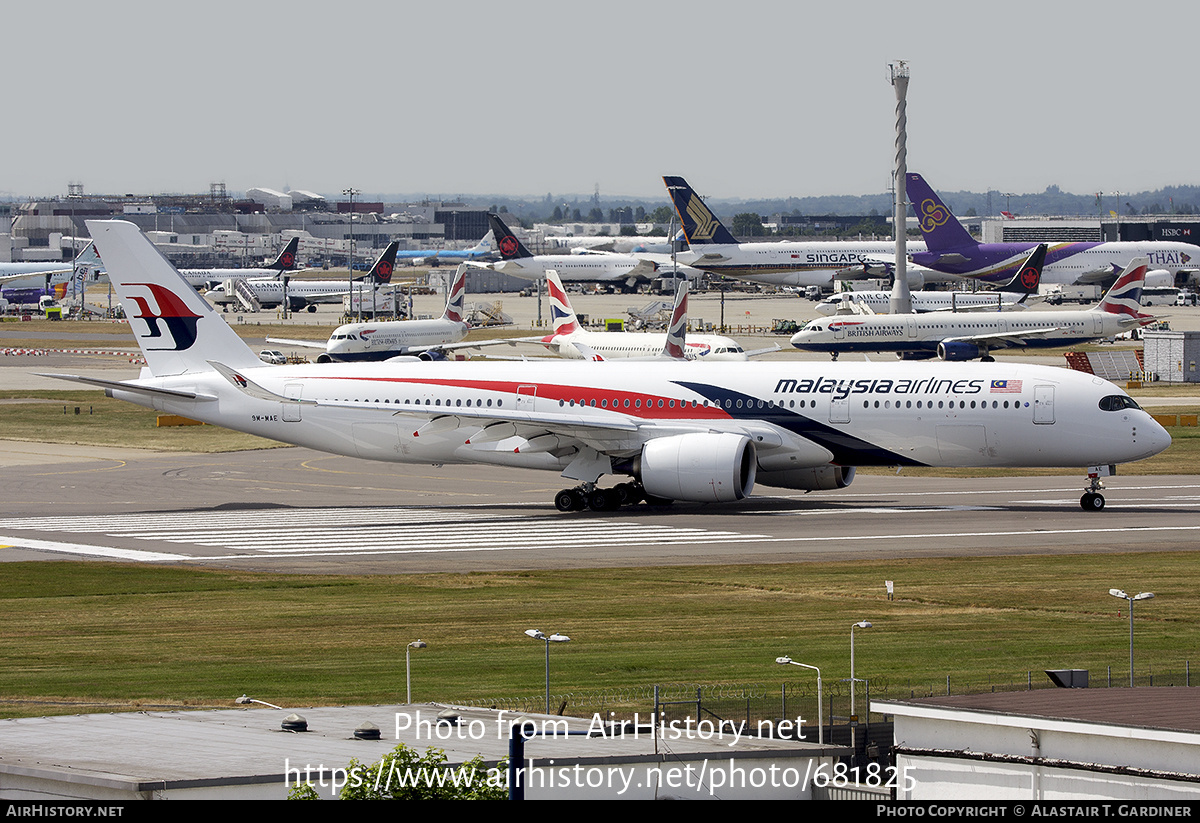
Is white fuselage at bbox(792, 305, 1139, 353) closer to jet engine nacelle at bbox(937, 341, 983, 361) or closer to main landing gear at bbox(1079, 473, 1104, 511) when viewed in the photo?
jet engine nacelle at bbox(937, 341, 983, 361)

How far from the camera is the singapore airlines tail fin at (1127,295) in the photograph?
4702 inches

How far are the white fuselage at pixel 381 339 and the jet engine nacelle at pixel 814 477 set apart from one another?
69.9 m

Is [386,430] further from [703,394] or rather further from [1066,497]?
[1066,497]

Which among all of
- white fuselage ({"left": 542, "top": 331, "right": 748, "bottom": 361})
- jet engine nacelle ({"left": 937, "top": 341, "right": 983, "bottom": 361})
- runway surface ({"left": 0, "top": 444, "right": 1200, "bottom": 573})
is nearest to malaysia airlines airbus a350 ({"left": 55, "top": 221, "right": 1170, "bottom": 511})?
runway surface ({"left": 0, "top": 444, "right": 1200, "bottom": 573})

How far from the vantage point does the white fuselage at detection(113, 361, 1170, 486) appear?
51125mm

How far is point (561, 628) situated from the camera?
35188mm

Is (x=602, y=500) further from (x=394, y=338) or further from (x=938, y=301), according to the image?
(x=938, y=301)

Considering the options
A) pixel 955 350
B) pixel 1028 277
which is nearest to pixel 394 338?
pixel 955 350

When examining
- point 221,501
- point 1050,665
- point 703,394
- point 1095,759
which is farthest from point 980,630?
point 221,501

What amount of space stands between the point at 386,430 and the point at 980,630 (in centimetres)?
2708

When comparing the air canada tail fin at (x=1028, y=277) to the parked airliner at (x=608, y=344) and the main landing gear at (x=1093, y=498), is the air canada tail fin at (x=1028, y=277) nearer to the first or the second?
the parked airliner at (x=608, y=344)

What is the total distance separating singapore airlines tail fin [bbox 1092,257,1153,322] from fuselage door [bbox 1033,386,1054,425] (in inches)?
2855

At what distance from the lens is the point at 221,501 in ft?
193

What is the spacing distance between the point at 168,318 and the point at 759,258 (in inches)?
5530
